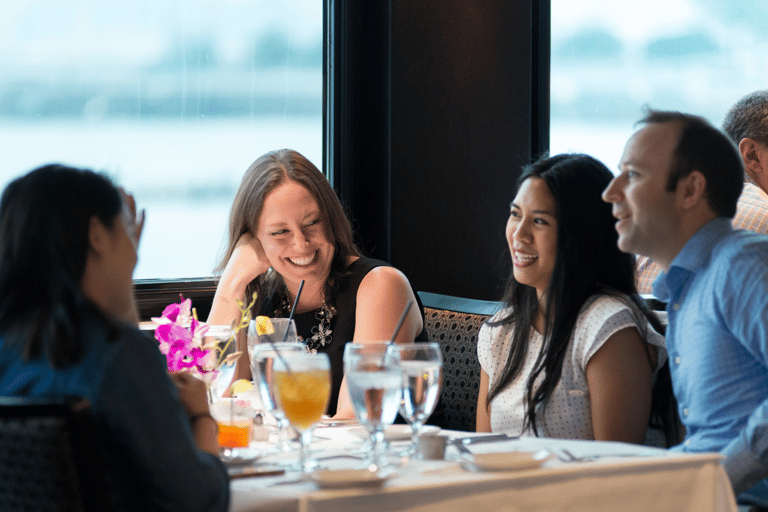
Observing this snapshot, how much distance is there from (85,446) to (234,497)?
0.92 ft

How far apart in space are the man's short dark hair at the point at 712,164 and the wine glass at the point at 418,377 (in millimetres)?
715

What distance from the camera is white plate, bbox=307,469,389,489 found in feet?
3.87

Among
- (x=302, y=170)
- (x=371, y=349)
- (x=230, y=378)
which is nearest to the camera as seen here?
(x=371, y=349)

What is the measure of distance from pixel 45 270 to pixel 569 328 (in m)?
1.23

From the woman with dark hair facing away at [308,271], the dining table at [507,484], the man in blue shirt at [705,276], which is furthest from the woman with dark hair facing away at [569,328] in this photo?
the dining table at [507,484]

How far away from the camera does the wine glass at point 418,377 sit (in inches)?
52.8

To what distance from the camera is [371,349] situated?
4.67ft

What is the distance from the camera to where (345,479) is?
46.7 inches

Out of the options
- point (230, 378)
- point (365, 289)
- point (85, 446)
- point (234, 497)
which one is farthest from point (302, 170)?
point (85, 446)

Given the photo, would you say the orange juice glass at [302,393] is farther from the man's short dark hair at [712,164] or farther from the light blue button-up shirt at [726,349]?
the man's short dark hair at [712,164]

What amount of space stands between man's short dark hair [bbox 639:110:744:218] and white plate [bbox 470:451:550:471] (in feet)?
2.41

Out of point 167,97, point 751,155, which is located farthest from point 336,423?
point 751,155

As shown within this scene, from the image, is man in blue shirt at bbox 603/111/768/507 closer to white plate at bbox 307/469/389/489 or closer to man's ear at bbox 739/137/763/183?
white plate at bbox 307/469/389/489

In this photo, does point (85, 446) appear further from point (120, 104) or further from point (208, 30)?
point (208, 30)
